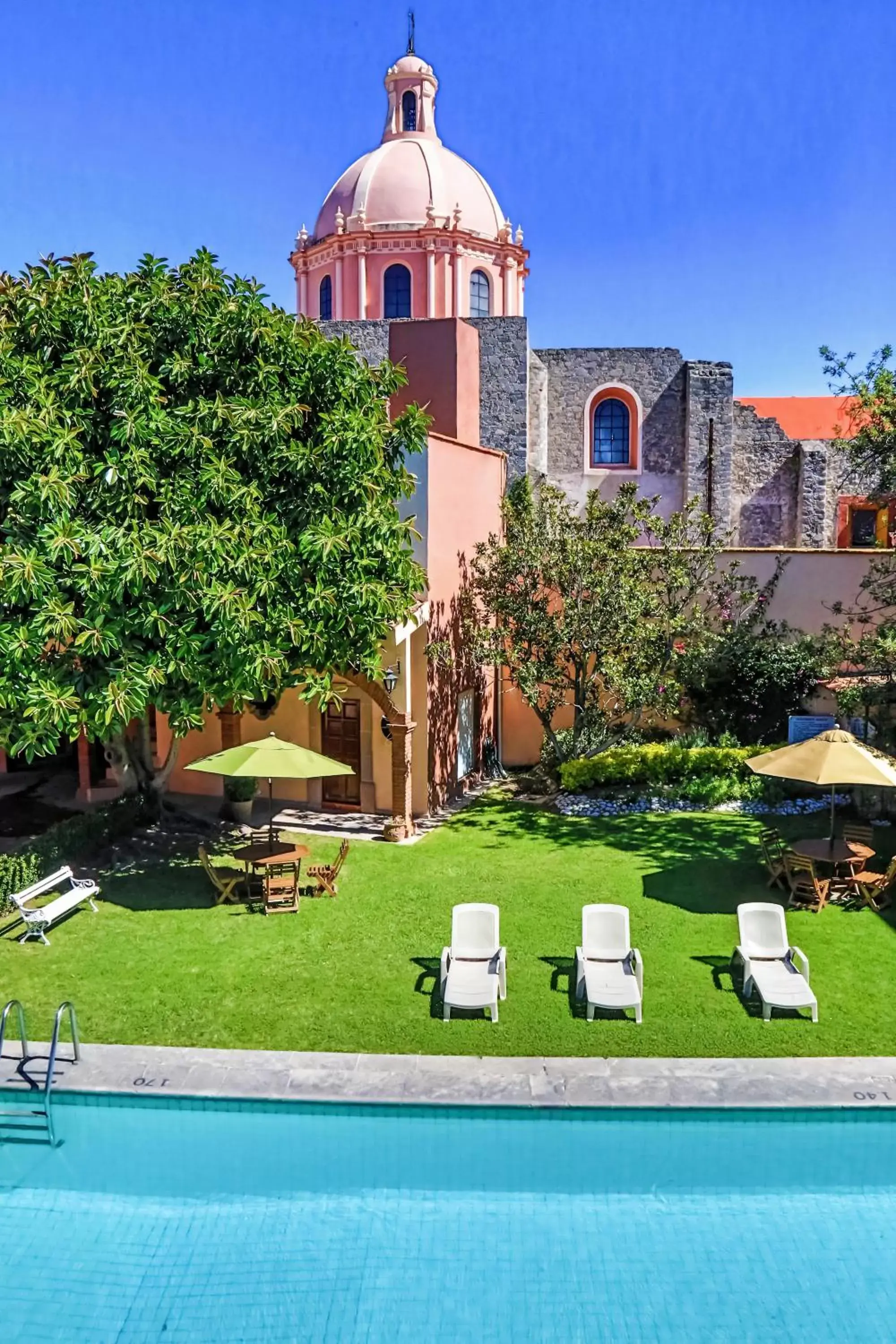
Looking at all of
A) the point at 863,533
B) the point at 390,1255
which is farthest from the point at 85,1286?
the point at 863,533

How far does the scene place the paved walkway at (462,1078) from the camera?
8.48m

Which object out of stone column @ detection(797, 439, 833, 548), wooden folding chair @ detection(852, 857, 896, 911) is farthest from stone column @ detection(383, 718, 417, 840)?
stone column @ detection(797, 439, 833, 548)

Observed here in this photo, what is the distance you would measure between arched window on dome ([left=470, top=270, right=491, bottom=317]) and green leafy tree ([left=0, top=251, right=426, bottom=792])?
23940 mm

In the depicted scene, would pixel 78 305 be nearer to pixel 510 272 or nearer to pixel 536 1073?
pixel 536 1073

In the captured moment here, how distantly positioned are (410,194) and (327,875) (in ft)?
102

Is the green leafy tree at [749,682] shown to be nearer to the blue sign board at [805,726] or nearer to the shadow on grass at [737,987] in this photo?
the blue sign board at [805,726]

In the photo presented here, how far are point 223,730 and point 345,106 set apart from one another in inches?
649

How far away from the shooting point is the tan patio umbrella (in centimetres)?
1212

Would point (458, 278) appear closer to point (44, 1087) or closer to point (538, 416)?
point (538, 416)

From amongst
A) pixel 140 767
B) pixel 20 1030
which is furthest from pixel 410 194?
pixel 20 1030

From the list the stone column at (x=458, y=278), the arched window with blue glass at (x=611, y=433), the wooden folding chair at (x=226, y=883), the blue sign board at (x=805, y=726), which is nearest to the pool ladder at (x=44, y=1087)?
→ the wooden folding chair at (x=226, y=883)

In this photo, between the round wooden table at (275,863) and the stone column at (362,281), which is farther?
the stone column at (362,281)

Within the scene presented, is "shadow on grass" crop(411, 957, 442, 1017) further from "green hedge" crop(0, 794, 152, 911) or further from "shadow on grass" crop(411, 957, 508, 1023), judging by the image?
"green hedge" crop(0, 794, 152, 911)

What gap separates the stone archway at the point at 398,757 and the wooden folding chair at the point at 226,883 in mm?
3541
